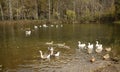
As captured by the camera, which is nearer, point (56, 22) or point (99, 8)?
point (56, 22)

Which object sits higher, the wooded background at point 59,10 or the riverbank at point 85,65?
the riverbank at point 85,65

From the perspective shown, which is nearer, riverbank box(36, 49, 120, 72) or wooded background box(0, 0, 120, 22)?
riverbank box(36, 49, 120, 72)

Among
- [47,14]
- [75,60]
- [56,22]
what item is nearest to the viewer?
[75,60]

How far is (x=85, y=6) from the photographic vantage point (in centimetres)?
10156

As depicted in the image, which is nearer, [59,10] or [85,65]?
[85,65]

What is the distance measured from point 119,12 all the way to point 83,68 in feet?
210

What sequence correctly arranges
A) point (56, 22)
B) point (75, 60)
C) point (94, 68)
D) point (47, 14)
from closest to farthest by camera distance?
point (94, 68)
point (75, 60)
point (56, 22)
point (47, 14)

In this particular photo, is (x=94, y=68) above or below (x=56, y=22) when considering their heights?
above

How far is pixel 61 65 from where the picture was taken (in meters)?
27.6

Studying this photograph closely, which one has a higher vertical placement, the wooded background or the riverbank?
the riverbank

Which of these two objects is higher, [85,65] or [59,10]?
[85,65]

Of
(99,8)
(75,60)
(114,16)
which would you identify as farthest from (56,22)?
(75,60)

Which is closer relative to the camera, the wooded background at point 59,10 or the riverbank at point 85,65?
the riverbank at point 85,65

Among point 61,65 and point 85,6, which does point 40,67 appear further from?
point 85,6
